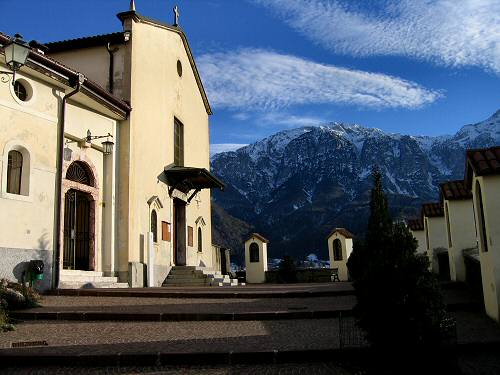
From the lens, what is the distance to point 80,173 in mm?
15758

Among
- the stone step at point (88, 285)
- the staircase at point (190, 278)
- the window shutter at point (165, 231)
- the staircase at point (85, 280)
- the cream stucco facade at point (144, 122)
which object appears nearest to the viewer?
the stone step at point (88, 285)

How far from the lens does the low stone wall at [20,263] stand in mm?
12258

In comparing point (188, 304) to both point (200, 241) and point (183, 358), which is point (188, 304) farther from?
point (200, 241)

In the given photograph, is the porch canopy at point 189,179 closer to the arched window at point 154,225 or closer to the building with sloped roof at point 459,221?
the arched window at point 154,225

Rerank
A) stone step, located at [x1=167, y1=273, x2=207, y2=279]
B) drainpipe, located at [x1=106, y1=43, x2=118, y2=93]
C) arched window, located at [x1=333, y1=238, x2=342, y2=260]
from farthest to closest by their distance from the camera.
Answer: arched window, located at [x1=333, y1=238, x2=342, y2=260]
stone step, located at [x1=167, y1=273, x2=207, y2=279]
drainpipe, located at [x1=106, y1=43, x2=118, y2=93]

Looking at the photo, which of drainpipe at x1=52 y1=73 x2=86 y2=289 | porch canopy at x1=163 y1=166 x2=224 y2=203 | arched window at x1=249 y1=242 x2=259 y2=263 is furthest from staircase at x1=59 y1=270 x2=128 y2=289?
arched window at x1=249 y1=242 x2=259 y2=263

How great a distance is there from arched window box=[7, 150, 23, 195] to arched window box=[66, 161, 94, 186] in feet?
6.54

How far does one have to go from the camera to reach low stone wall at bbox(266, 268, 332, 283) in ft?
98.7

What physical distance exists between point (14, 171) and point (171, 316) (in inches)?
251

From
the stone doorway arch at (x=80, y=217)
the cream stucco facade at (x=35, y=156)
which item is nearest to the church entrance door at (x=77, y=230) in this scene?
the stone doorway arch at (x=80, y=217)

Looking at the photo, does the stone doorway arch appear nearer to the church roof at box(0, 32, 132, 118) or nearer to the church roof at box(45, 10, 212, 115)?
the church roof at box(0, 32, 132, 118)

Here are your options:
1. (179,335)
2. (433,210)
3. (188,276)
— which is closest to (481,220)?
(179,335)

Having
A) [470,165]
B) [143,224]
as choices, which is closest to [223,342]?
[470,165]

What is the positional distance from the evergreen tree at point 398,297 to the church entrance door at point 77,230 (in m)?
11.4
